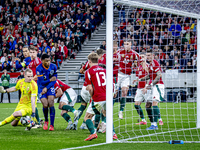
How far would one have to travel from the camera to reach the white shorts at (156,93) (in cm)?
739

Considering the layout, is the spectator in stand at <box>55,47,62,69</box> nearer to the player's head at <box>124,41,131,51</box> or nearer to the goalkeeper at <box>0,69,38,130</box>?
the player's head at <box>124,41,131,51</box>

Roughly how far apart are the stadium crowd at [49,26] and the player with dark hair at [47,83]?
11921mm

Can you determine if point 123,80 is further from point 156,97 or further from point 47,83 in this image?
point 47,83

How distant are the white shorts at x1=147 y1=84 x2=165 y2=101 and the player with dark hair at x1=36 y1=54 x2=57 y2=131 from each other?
90.6 inches

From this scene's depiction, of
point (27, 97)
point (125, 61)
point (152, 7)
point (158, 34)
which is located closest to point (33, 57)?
point (27, 97)

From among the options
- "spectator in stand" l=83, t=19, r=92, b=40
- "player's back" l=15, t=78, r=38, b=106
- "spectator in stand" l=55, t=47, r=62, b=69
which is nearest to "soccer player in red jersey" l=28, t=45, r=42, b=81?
"player's back" l=15, t=78, r=38, b=106

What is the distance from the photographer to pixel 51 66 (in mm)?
7148

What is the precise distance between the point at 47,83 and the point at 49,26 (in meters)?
14.4

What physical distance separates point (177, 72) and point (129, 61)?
558 centimetres

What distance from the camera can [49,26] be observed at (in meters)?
20.8

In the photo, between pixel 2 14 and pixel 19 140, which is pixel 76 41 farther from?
pixel 19 140

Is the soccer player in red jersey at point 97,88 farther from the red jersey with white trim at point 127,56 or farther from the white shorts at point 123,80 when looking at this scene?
the white shorts at point 123,80

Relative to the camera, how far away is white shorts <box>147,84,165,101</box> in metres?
7.39

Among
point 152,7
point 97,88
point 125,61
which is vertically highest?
point 152,7
